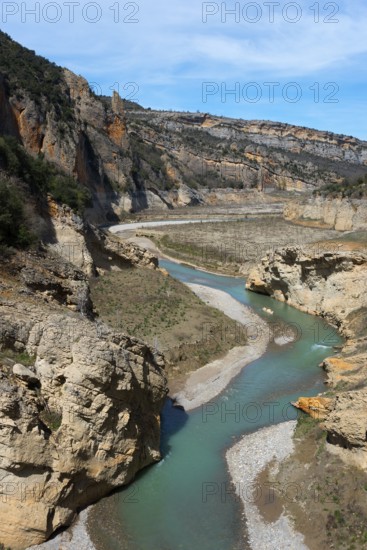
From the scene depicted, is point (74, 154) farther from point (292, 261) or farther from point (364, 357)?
point (364, 357)

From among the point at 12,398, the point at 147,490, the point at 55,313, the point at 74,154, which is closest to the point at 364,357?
the point at 147,490

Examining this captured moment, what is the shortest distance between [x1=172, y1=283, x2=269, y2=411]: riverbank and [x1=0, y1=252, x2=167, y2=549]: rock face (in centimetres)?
555

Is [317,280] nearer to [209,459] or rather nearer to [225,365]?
[225,365]

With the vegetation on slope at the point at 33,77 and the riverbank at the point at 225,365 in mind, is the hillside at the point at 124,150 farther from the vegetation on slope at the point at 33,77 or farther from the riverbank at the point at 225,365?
the riverbank at the point at 225,365

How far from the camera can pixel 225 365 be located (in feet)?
81.2

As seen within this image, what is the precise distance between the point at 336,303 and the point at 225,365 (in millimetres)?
11628

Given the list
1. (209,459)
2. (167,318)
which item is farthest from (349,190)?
(209,459)

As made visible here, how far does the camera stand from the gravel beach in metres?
12.8

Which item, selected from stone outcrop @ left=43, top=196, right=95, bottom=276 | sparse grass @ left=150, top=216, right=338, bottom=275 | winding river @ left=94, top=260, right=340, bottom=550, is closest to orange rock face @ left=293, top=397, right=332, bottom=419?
winding river @ left=94, top=260, right=340, bottom=550

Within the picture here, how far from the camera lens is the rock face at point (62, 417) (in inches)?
472

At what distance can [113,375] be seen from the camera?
13852mm

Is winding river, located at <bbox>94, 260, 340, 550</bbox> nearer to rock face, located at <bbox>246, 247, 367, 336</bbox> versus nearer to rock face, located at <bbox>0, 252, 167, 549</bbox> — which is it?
rock face, located at <bbox>0, 252, 167, 549</bbox>

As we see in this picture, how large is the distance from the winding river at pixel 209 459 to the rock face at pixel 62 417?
2.90 ft

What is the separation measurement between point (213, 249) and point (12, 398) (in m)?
46.9
